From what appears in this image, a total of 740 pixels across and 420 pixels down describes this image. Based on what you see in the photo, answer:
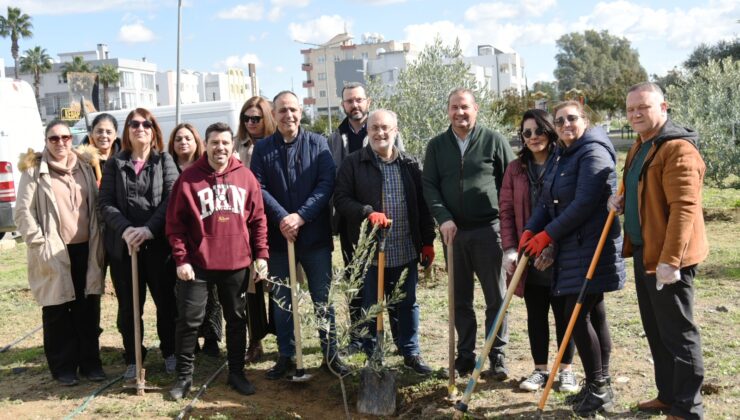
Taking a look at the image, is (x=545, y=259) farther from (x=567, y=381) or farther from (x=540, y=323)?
(x=567, y=381)

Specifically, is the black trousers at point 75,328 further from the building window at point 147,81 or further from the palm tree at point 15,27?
the building window at point 147,81

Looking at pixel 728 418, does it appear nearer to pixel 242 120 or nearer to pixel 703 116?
pixel 242 120

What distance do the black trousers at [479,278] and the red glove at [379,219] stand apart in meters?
0.58

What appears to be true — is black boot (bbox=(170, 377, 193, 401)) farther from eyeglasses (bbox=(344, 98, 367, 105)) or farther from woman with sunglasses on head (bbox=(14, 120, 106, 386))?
eyeglasses (bbox=(344, 98, 367, 105))

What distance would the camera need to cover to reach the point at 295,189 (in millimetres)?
5660

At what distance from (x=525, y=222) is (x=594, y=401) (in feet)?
4.16

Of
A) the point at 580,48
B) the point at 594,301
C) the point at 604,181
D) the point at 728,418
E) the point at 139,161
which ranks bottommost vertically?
the point at 728,418

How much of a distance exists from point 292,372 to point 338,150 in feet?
6.36

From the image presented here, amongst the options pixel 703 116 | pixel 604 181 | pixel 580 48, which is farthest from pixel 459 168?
pixel 580 48

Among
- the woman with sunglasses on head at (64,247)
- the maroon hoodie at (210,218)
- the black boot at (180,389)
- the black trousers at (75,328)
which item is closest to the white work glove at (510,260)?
the maroon hoodie at (210,218)

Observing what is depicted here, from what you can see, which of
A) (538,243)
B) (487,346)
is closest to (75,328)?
(487,346)

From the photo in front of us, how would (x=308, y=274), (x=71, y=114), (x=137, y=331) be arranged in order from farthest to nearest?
(x=71, y=114), (x=308, y=274), (x=137, y=331)

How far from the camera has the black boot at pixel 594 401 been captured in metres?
4.70

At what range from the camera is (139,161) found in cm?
573
